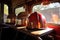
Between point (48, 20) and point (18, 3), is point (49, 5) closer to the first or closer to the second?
point (48, 20)

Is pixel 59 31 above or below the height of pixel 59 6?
below

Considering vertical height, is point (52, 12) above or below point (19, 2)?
below

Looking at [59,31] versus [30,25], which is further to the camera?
[30,25]

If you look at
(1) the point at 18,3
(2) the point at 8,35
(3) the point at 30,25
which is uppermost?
(1) the point at 18,3

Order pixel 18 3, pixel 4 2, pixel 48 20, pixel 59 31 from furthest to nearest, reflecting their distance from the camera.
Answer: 1. pixel 4 2
2. pixel 18 3
3. pixel 48 20
4. pixel 59 31

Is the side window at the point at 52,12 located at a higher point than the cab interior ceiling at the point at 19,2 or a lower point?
lower

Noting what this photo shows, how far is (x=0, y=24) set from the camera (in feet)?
7.79

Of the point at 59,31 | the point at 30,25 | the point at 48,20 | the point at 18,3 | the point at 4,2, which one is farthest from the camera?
the point at 4,2

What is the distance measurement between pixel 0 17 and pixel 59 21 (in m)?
1.51

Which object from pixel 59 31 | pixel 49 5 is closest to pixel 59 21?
pixel 59 31

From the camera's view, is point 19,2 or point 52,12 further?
point 19,2

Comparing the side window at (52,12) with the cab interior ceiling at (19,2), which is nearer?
the side window at (52,12)

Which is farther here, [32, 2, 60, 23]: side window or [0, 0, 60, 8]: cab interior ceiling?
[0, 0, 60, 8]: cab interior ceiling

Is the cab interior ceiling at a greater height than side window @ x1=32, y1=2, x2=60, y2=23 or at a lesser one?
greater
